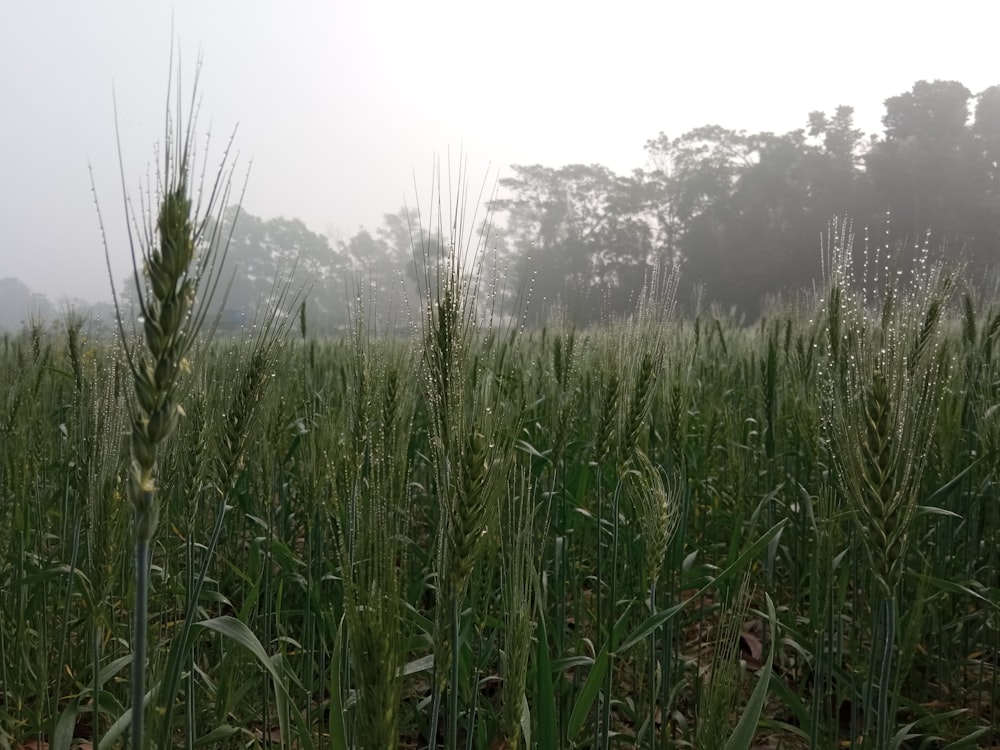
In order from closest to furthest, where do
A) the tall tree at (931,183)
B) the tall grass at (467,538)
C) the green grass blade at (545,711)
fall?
1. the tall grass at (467,538)
2. the green grass blade at (545,711)
3. the tall tree at (931,183)

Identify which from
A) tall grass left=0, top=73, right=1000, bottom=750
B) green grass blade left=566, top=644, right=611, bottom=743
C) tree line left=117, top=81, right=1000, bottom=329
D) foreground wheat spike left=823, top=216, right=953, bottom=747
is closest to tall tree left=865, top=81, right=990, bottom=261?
tree line left=117, top=81, right=1000, bottom=329

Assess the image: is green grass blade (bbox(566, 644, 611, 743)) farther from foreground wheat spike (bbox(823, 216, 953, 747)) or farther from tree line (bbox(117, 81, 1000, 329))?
tree line (bbox(117, 81, 1000, 329))

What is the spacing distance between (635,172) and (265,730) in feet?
166

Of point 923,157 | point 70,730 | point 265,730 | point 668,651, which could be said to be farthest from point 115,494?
point 923,157

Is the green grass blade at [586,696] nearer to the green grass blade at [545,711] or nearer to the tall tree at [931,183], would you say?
the green grass blade at [545,711]

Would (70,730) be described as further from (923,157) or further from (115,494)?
(923,157)

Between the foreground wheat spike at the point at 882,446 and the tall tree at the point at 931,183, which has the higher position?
the tall tree at the point at 931,183

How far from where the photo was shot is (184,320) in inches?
34.9

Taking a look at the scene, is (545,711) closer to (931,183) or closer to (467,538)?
(467,538)

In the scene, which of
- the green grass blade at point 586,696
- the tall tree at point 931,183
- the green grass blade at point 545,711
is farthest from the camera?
the tall tree at point 931,183

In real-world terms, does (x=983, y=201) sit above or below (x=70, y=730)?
above

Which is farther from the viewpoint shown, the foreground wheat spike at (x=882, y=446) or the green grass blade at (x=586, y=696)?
the green grass blade at (x=586, y=696)

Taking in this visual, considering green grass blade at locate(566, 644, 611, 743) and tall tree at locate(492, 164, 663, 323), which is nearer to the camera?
green grass blade at locate(566, 644, 611, 743)

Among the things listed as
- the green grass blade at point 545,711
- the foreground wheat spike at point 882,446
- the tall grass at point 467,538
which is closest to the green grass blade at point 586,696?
the tall grass at point 467,538
